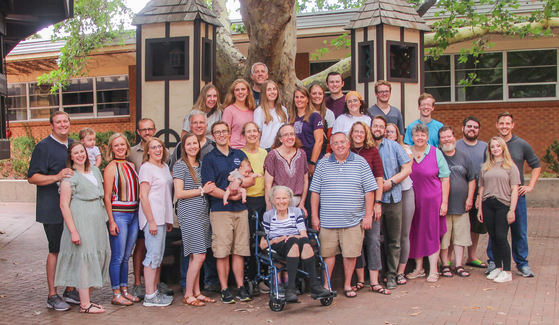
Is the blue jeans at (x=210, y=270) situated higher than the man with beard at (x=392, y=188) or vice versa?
the man with beard at (x=392, y=188)

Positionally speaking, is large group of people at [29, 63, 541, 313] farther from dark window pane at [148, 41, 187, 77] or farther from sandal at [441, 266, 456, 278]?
dark window pane at [148, 41, 187, 77]

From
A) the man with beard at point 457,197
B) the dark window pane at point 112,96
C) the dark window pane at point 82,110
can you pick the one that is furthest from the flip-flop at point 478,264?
the dark window pane at point 82,110

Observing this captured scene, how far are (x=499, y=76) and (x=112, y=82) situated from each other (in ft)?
42.6

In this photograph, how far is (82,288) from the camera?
17.0ft

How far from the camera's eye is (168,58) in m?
7.62

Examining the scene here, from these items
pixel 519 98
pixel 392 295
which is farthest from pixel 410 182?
pixel 519 98

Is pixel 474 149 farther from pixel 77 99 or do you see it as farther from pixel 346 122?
pixel 77 99

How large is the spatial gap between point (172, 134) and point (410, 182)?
3.28 m

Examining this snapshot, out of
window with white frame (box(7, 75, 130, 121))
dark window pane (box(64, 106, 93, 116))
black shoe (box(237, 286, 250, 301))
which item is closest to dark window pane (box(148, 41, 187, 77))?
black shoe (box(237, 286, 250, 301))

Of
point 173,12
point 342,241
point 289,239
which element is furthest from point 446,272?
point 173,12

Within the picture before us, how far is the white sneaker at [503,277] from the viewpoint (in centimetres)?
627

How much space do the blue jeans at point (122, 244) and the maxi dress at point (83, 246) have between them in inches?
8.1

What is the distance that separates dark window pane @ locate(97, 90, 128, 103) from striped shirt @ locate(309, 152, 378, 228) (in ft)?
48.0

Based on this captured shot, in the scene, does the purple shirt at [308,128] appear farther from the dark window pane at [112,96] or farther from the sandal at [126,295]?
the dark window pane at [112,96]
